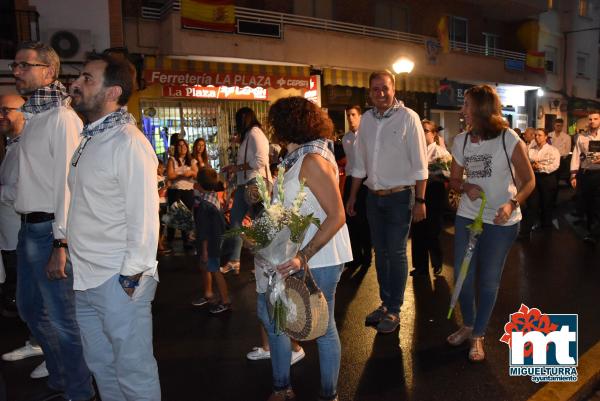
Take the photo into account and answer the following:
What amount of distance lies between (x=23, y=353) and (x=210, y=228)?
1903 mm

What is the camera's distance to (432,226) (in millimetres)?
6711

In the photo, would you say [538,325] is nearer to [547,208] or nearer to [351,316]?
[351,316]

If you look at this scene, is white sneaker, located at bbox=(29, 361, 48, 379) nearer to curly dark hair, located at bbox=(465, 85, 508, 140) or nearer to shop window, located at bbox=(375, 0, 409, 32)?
curly dark hair, located at bbox=(465, 85, 508, 140)

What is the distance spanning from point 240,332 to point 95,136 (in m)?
2.69

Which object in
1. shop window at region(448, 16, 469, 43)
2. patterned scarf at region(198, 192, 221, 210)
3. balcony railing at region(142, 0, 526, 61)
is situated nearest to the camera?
patterned scarf at region(198, 192, 221, 210)

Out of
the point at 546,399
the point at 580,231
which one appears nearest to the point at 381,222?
the point at 546,399

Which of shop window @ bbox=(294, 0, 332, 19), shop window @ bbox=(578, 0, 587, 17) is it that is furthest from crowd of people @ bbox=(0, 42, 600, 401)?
shop window @ bbox=(578, 0, 587, 17)

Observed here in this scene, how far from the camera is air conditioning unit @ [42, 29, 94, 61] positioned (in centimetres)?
1152

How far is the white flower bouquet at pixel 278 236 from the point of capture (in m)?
2.73

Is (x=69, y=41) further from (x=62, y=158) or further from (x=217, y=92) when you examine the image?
(x=62, y=158)

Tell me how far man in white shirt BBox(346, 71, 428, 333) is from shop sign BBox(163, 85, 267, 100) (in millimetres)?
9491

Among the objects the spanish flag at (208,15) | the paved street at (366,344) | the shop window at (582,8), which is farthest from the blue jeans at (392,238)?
the shop window at (582,8)

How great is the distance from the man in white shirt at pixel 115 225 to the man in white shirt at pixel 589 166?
7.88m

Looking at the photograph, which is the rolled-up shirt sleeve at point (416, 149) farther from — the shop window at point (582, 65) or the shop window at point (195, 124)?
the shop window at point (582, 65)
